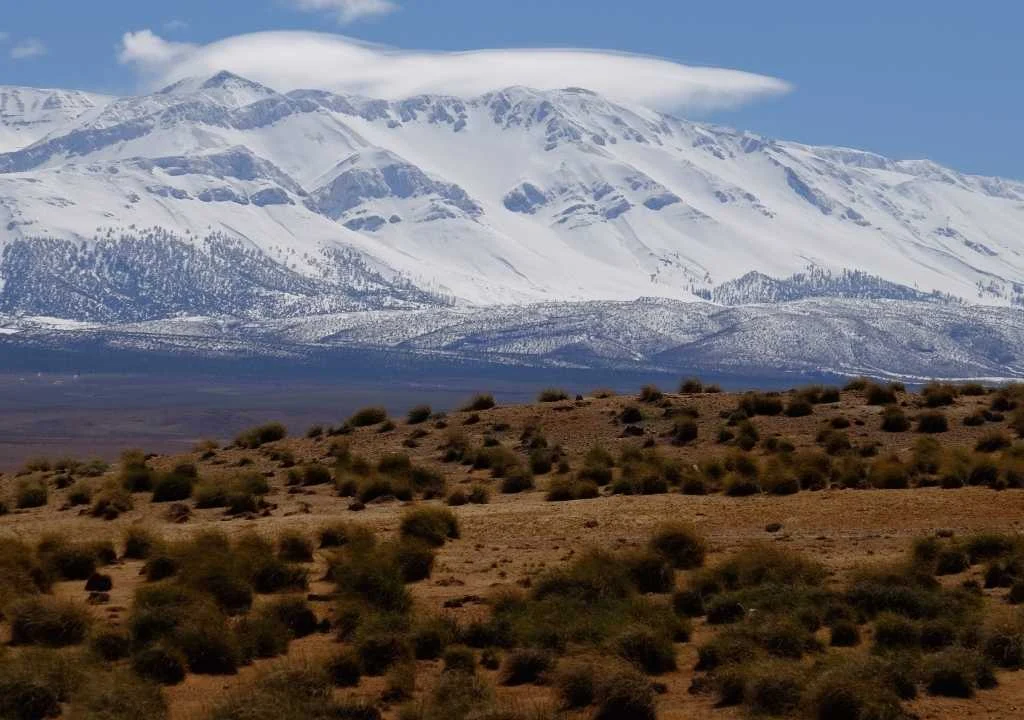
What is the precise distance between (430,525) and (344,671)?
8.99 meters

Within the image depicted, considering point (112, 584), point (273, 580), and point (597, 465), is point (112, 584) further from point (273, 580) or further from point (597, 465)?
point (597, 465)

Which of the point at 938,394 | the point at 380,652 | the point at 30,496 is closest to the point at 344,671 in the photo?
the point at 380,652

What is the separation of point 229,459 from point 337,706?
25822mm

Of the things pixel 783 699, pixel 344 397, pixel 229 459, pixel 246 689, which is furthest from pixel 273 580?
pixel 344 397

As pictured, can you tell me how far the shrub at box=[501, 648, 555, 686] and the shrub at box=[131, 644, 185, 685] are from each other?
3688mm

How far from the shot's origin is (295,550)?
87.0ft

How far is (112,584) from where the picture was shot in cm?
2488

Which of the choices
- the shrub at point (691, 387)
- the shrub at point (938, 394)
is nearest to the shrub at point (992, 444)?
the shrub at point (938, 394)

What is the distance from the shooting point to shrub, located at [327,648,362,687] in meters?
19.2

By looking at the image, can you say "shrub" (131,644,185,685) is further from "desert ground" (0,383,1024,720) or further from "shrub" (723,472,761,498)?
"shrub" (723,472,761,498)

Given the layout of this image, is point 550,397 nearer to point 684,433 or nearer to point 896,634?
point 684,433

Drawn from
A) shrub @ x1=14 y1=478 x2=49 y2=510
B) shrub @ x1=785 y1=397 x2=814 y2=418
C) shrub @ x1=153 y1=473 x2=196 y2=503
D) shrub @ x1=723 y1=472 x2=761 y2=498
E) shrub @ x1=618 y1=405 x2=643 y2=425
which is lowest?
shrub @ x1=14 y1=478 x2=49 y2=510

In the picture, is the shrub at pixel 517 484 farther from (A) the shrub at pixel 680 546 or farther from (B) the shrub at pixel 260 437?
(B) the shrub at pixel 260 437

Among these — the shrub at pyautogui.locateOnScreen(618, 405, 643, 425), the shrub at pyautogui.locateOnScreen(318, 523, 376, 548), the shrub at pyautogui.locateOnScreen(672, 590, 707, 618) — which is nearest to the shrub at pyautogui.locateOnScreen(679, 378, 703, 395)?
the shrub at pyautogui.locateOnScreen(618, 405, 643, 425)
